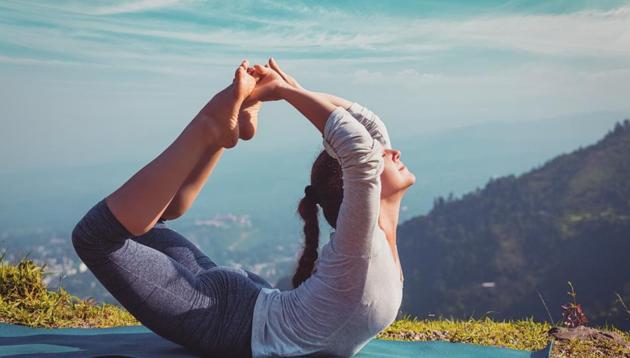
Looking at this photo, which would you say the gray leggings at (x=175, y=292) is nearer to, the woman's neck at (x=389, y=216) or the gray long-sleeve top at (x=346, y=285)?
the gray long-sleeve top at (x=346, y=285)

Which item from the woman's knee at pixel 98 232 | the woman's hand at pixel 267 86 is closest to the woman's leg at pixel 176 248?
the woman's knee at pixel 98 232

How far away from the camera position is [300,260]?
3.20 m

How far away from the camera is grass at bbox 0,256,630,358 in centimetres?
413

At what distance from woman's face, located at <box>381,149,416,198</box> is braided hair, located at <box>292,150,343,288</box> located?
20 centimetres

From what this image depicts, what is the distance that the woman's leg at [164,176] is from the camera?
266 centimetres

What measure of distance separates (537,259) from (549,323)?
34.3 metres

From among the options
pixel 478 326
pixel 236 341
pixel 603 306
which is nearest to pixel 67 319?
pixel 236 341

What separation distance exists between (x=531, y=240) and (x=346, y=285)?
129 ft

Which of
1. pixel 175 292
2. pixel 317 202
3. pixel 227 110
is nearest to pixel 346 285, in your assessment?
pixel 317 202

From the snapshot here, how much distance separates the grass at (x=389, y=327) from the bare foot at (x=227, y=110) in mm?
2072

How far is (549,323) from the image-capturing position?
4.91 metres

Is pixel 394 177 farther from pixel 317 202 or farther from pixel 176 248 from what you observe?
pixel 176 248

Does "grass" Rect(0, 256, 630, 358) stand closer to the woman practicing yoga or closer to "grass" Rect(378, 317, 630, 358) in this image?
"grass" Rect(378, 317, 630, 358)

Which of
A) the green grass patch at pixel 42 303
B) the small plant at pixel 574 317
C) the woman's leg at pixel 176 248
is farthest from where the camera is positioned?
the green grass patch at pixel 42 303
